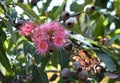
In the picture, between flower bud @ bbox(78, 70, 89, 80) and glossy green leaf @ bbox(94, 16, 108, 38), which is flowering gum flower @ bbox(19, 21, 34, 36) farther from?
glossy green leaf @ bbox(94, 16, 108, 38)

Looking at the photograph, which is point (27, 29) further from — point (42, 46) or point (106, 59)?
point (106, 59)

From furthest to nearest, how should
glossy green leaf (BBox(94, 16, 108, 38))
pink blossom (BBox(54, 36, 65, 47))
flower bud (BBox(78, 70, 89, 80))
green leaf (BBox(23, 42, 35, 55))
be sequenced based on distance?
1. glossy green leaf (BBox(94, 16, 108, 38))
2. green leaf (BBox(23, 42, 35, 55))
3. flower bud (BBox(78, 70, 89, 80))
4. pink blossom (BBox(54, 36, 65, 47))

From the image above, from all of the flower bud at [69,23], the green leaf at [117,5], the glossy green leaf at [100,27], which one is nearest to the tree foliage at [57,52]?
the flower bud at [69,23]

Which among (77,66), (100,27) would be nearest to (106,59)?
(77,66)

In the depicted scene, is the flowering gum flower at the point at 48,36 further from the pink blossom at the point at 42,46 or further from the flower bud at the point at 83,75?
the flower bud at the point at 83,75

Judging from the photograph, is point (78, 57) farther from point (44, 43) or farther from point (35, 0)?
point (35, 0)

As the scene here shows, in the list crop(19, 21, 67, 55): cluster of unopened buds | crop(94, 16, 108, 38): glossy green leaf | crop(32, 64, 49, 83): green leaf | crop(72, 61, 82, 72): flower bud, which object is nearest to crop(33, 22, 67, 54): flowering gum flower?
crop(19, 21, 67, 55): cluster of unopened buds
